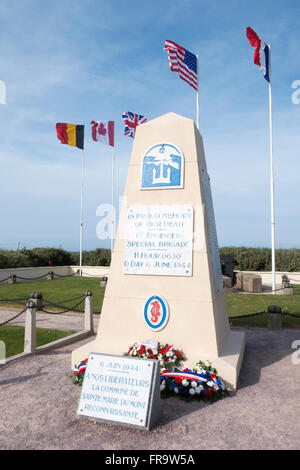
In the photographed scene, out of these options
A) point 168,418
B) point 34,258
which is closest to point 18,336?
point 168,418

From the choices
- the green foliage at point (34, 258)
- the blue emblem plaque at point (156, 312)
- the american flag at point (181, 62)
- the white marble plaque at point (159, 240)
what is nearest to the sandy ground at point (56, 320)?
the blue emblem plaque at point (156, 312)

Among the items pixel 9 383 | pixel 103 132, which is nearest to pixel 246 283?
pixel 103 132

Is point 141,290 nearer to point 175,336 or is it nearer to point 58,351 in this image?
point 175,336

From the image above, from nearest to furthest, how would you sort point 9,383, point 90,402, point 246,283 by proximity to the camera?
1. point 90,402
2. point 9,383
3. point 246,283

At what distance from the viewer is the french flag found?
52.5ft

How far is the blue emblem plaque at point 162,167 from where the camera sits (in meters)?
6.48

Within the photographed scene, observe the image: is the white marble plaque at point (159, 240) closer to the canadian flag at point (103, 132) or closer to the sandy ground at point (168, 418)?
the sandy ground at point (168, 418)

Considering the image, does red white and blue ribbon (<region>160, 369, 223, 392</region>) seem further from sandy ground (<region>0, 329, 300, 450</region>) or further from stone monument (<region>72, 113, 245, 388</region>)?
stone monument (<region>72, 113, 245, 388</region>)

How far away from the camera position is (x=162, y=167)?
21.6ft

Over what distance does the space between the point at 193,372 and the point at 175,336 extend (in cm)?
79

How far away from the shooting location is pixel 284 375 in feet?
20.7

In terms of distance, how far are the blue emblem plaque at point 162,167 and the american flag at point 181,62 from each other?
7139 millimetres

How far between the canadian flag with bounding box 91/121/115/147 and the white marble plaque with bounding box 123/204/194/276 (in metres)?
18.4

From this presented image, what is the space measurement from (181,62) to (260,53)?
583 cm
